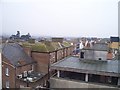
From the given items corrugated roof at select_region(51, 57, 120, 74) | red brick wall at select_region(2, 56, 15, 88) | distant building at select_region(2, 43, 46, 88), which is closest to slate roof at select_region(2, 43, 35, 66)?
distant building at select_region(2, 43, 46, 88)

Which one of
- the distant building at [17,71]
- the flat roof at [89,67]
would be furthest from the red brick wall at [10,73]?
the flat roof at [89,67]

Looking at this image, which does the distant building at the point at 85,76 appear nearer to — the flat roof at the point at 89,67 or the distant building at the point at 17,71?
the flat roof at the point at 89,67

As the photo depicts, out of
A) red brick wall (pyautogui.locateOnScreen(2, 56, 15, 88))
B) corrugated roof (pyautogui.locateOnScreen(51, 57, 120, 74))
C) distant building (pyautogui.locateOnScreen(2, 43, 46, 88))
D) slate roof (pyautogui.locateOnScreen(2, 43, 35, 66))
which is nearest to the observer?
corrugated roof (pyautogui.locateOnScreen(51, 57, 120, 74))

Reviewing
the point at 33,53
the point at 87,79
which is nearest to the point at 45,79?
the point at 33,53

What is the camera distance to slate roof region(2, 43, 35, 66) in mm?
7685

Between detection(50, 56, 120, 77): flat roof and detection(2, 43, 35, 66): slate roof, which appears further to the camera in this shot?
detection(2, 43, 35, 66): slate roof

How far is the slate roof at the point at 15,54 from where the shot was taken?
769 cm

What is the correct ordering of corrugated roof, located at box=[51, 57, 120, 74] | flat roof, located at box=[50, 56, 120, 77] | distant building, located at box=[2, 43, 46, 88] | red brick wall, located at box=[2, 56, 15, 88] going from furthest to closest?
1. red brick wall, located at box=[2, 56, 15, 88]
2. distant building, located at box=[2, 43, 46, 88]
3. corrugated roof, located at box=[51, 57, 120, 74]
4. flat roof, located at box=[50, 56, 120, 77]

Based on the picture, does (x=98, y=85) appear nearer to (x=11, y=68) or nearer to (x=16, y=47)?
(x=11, y=68)

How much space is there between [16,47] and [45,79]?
2143 mm

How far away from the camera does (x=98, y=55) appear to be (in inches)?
295

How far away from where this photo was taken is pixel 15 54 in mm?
8312

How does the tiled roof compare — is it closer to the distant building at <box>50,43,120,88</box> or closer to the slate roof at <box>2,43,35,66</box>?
the distant building at <box>50,43,120,88</box>

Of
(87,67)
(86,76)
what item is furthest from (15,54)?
(86,76)
